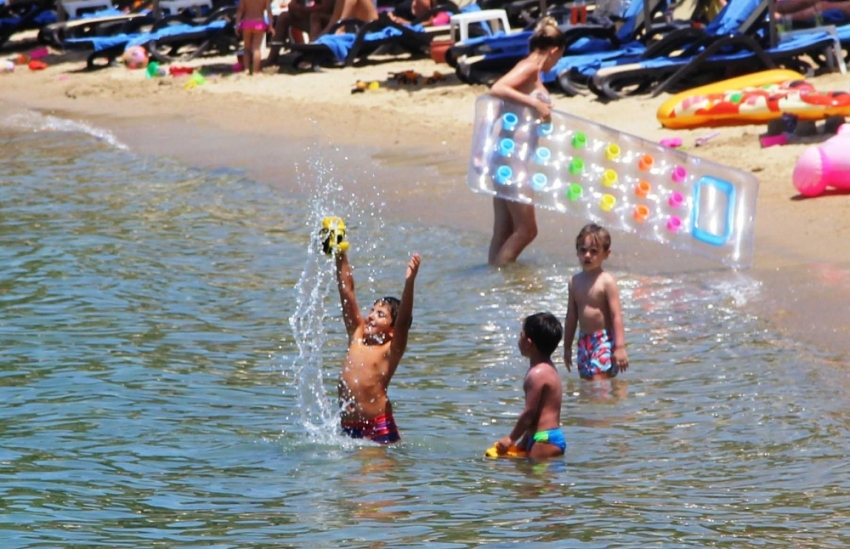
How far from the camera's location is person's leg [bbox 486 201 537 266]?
9.45 m

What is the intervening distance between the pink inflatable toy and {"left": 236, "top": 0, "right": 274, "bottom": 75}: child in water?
32.2 feet

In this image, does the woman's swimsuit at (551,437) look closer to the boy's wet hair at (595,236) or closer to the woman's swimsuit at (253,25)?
the boy's wet hair at (595,236)

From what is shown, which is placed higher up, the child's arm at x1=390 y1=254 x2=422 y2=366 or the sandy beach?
the child's arm at x1=390 y1=254 x2=422 y2=366

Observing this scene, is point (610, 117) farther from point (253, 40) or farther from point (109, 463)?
point (109, 463)

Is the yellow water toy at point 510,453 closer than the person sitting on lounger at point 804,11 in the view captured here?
Yes

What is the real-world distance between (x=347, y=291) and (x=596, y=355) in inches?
66.2

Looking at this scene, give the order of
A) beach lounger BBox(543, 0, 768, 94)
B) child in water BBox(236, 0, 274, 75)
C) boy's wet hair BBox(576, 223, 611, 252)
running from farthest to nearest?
child in water BBox(236, 0, 274, 75) → beach lounger BBox(543, 0, 768, 94) → boy's wet hair BBox(576, 223, 611, 252)

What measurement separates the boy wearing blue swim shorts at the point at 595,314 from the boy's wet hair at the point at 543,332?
4.23 ft

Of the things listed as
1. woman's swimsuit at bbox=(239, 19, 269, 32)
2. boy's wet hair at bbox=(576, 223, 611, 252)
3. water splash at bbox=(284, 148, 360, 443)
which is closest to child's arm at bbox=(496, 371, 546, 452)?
water splash at bbox=(284, 148, 360, 443)

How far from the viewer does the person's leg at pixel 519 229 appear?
9.45 metres

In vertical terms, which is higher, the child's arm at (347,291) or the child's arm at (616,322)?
the child's arm at (347,291)

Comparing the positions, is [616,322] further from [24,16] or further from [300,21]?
[24,16]

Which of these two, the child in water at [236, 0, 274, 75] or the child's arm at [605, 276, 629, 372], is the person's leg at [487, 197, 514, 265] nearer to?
the child's arm at [605, 276, 629, 372]

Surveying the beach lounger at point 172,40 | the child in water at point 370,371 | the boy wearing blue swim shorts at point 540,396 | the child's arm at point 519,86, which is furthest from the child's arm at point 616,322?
the beach lounger at point 172,40
